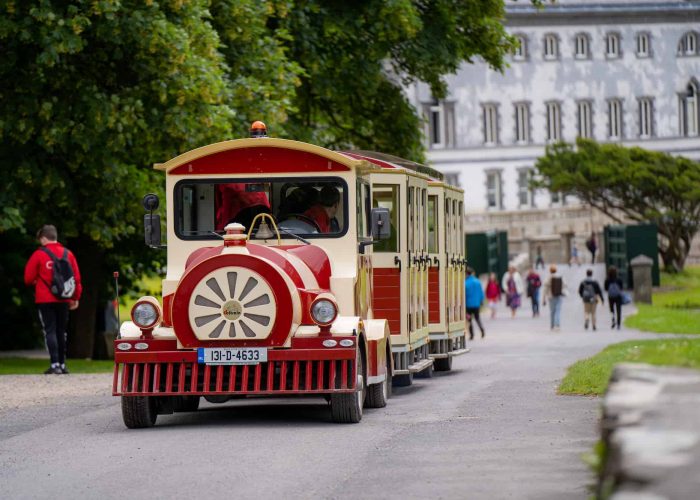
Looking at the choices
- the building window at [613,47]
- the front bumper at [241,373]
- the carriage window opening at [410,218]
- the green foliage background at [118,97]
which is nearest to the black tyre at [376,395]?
the front bumper at [241,373]

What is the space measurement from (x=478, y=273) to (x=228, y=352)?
56.3 m

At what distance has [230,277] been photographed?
14.8 meters

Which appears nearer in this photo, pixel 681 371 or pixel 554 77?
pixel 681 371

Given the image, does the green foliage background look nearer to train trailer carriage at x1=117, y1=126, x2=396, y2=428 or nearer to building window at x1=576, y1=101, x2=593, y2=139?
train trailer carriage at x1=117, y1=126, x2=396, y2=428

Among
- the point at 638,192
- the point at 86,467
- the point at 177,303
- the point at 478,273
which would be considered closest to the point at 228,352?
the point at 177,303

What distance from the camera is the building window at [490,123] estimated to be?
401 ft

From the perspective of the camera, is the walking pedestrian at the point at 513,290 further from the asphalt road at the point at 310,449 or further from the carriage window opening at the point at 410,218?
the asphalt road at the point at 310,449

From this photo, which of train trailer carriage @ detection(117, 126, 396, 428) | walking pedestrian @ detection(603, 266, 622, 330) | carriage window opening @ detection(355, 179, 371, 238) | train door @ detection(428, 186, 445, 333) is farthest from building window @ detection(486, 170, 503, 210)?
train trailer carriage @ detection(117, 126, 396, 428)

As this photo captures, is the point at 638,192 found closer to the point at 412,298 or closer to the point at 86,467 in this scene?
the point at 412,298

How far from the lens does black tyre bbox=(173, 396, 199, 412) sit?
17.0m

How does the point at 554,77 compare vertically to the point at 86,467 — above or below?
above

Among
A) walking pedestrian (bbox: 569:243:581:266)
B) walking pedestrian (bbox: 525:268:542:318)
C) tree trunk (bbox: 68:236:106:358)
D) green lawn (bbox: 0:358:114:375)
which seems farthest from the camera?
walking pedestrian (bbox: 569:243:581:266)

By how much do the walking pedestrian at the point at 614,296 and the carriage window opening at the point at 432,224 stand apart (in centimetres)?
2026

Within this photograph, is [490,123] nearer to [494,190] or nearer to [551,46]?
[494,190]
